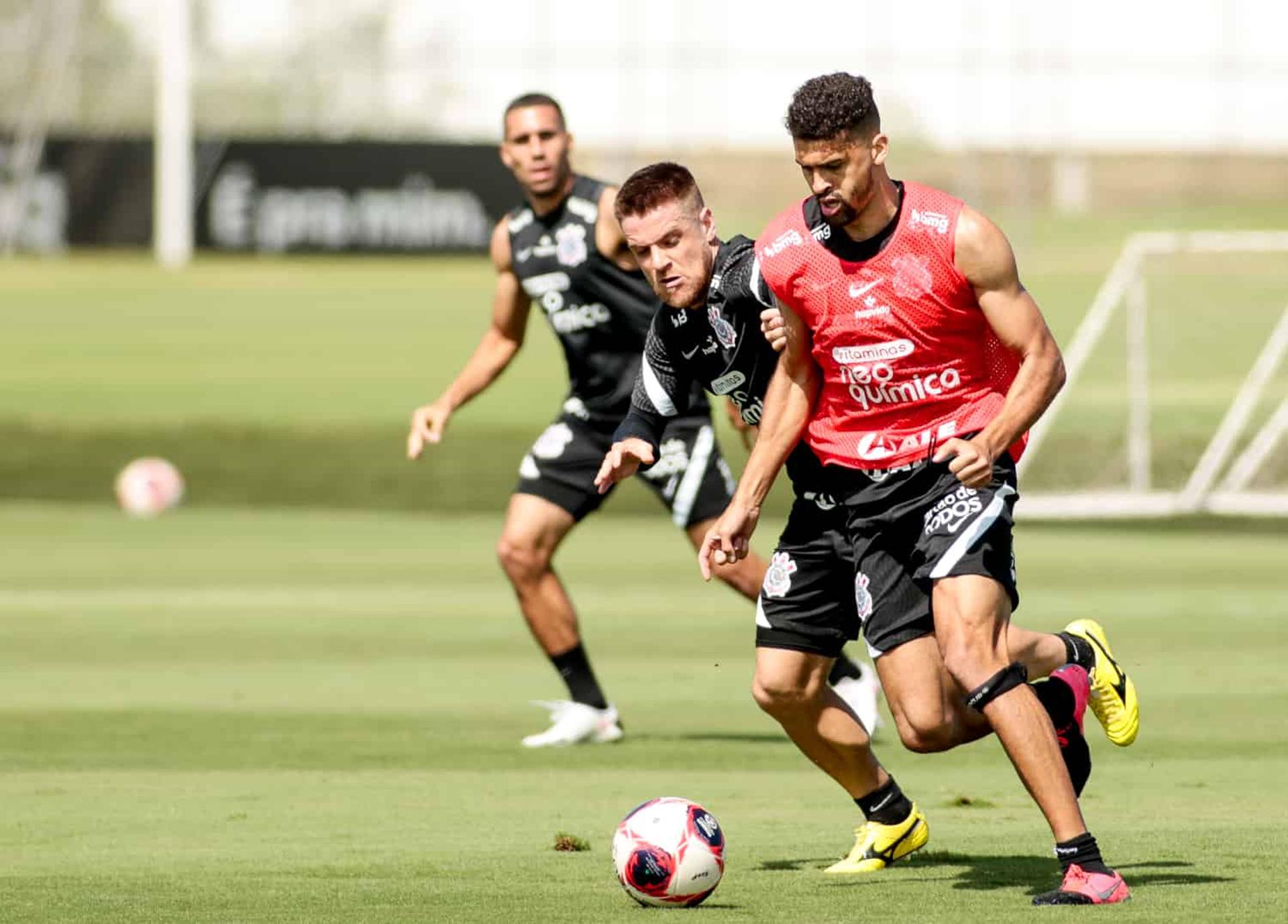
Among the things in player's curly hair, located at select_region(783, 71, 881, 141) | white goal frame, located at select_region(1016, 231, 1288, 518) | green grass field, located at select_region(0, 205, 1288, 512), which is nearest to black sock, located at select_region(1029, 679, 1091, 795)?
player's curly hair, located at select_region(783, 71, 881, 141)

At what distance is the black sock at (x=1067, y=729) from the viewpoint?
7.16 metres

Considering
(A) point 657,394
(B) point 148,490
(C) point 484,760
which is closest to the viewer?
(A) point 657,394

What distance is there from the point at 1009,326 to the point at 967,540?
0.62 metres

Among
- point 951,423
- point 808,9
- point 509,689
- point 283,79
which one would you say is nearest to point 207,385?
point 283,79

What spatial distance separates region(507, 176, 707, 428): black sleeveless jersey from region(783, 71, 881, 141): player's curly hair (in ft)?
13.3

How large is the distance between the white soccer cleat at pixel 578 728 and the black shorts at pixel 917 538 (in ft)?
11.3

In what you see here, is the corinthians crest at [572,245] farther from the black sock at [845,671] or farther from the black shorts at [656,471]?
the black sock at [845,671]

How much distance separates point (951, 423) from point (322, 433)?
23241 mm

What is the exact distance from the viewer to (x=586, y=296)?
1078cm

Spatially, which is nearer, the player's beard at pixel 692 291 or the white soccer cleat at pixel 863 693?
the player's beard at pixel 692 291

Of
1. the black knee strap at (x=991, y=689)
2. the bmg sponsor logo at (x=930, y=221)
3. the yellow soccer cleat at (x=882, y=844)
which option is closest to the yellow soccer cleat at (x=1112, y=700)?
the yellow soccer cleat at (x=882, y=844)

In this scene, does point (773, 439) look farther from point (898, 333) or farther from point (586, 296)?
point (586, 296)

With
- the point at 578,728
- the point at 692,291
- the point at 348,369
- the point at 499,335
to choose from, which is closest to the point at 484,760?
the point at 578,728

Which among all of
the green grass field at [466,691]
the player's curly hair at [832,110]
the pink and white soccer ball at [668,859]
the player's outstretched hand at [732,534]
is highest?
the player's curly hair at [832,110]
